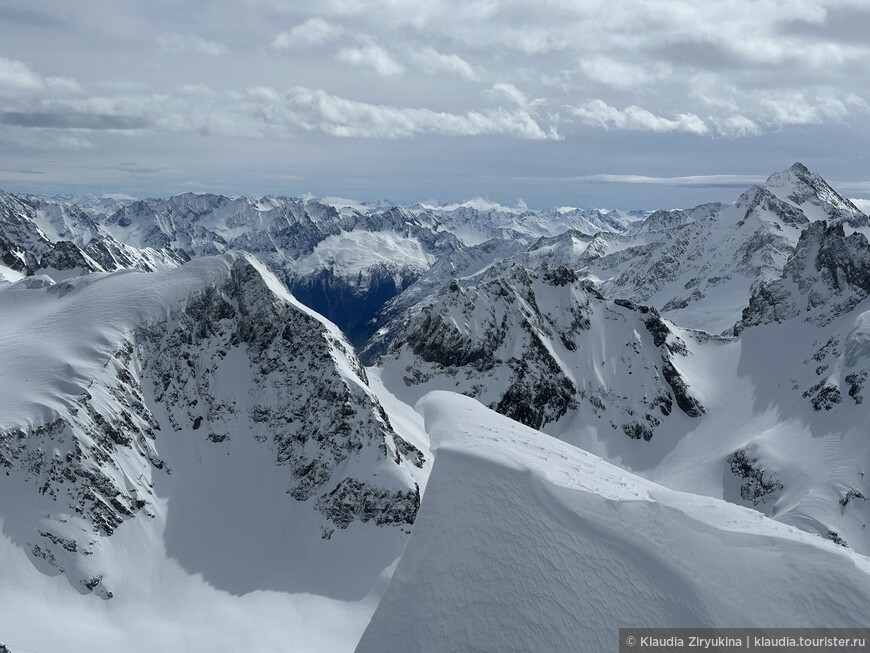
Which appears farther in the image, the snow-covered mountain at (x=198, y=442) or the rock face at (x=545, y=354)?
the rock face at (x=545, y=354)

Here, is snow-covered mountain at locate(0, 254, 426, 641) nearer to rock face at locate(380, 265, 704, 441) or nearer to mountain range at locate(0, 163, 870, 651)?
mountain range at locate(0, 163, 870, 651)

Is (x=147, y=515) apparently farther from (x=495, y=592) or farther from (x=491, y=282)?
(x=491, y=282)

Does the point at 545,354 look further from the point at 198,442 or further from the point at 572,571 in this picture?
the point at 572,571

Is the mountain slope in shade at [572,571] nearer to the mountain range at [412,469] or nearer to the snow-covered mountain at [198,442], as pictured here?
the mountain range at [412,469]

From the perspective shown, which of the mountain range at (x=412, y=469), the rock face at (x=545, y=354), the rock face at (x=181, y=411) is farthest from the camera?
the rock face at (x=545, y=354)

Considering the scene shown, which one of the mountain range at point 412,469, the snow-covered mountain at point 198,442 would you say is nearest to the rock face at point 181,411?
the snow-covered mountain at point 198,442

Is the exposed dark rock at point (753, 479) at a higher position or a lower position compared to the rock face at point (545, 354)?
lower
